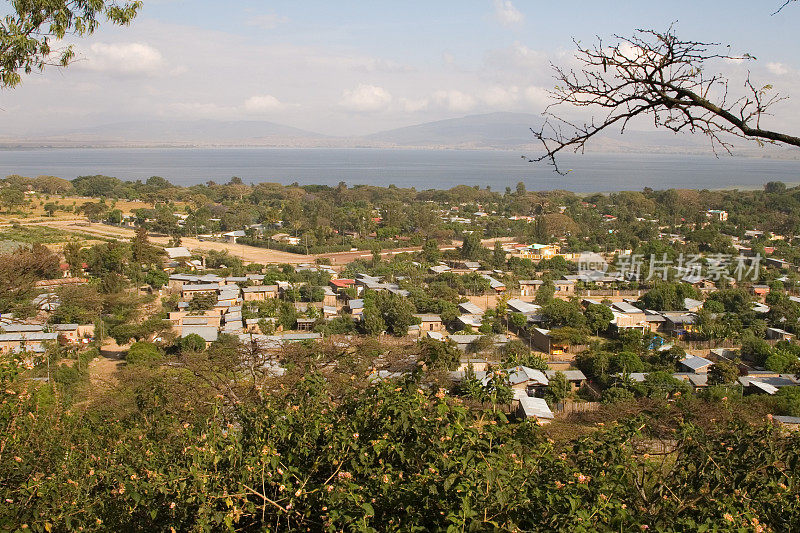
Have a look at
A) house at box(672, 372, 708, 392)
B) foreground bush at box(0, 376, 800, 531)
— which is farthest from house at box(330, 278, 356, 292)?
foreground bush at box(0, 376, 800, 531)

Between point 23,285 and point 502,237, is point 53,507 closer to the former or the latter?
point 23,285

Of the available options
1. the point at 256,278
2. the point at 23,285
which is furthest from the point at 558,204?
the point at 23,285

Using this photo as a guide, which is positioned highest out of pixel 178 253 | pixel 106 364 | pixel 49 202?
pixel 49 202

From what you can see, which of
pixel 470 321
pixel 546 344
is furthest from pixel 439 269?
pixel 546 344

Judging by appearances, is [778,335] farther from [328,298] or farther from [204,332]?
A: [204,332]

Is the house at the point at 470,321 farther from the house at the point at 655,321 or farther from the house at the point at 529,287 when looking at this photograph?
the house at the point at 529,287

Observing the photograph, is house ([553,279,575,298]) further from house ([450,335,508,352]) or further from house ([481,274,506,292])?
house ([450,335,508,352])
